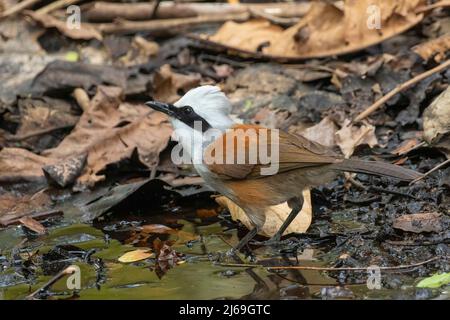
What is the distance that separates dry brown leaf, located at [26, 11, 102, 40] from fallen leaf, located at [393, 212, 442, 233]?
4.50 metres

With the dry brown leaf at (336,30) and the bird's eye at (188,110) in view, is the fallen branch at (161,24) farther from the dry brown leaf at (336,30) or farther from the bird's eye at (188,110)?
the bird's eye at (188,110)

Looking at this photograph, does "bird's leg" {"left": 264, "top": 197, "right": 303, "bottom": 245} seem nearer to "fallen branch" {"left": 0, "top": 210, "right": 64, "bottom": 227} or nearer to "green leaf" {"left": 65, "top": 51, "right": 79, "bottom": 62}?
"fallen branch" {"left": 0, "top": 210, "right": 64, "bottom": 227}

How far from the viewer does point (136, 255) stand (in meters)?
5.00

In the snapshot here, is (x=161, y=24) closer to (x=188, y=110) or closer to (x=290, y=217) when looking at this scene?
(x=188, y=110)

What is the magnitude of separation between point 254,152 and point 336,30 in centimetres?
277

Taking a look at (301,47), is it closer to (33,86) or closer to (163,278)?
(33,86)

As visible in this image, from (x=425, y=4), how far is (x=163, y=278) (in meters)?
4.10

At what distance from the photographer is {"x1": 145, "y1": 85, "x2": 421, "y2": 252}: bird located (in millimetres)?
5152

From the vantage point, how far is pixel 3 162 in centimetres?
658

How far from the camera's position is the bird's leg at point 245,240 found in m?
5.00

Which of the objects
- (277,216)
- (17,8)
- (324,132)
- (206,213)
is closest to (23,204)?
(206,213)

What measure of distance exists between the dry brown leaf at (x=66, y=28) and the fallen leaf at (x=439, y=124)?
398 centimetres

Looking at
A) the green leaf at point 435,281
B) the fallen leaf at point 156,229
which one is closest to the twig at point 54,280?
the fallen leaf at point 156,229

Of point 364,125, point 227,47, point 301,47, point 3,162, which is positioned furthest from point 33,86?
point 364,125
